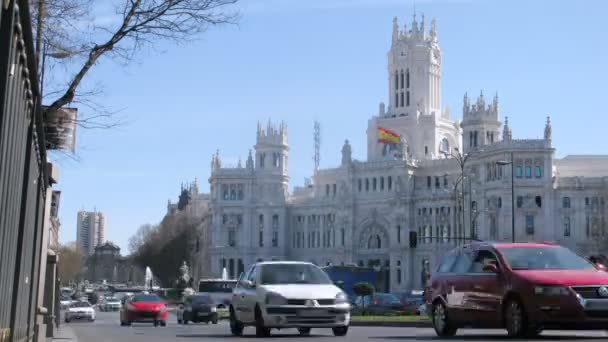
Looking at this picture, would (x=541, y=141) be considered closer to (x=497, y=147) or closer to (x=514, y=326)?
(x=497, y=147)

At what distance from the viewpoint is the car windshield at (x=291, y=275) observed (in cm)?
1948

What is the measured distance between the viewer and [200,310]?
4022 centimetres

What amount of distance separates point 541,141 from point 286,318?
91425 millimetres

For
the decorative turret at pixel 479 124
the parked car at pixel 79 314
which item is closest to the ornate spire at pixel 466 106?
the decorative turret at pixel 479 124

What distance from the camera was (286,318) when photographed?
60.3ft

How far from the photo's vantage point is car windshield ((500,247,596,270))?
55.8 feet

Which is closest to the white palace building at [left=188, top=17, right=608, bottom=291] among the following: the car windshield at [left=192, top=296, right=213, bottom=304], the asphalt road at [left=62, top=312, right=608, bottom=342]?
the car windshield at [left=192, top=296, right=213, bottom=304]

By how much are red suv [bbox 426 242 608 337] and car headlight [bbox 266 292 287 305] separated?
2937 mm

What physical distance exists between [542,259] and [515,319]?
1.36 meters

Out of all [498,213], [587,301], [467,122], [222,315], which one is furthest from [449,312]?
[467,122]

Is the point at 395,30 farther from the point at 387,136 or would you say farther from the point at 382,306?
the point at 382,306

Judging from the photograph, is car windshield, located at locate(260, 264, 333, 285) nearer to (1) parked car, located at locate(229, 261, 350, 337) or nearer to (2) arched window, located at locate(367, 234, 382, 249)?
(1) parked car, located at locate(229, 261, 350, 337)

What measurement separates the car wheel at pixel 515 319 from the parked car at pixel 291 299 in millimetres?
3347

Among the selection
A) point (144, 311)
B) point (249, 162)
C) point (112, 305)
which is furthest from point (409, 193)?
point (144, 311)
